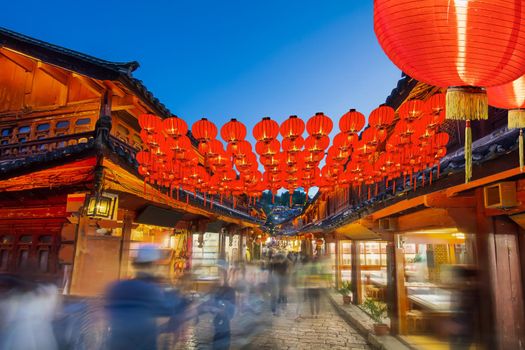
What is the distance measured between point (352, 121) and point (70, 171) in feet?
24.7

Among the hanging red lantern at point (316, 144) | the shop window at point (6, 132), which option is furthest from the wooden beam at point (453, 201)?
the shop window at point (6, 132)

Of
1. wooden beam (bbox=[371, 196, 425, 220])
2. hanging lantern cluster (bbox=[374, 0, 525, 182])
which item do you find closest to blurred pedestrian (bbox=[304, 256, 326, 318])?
wooden beam (bbox=[371, 196, 425, 220])

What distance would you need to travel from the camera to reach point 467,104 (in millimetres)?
3396

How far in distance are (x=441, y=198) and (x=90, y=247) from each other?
9.08 metres

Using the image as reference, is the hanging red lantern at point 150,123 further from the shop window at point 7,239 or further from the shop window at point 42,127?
the shop window at point 7,239

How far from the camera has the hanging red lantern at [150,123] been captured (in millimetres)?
10195

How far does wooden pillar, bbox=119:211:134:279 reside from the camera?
10641 mm

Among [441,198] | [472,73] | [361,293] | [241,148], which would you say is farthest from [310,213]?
[472,73]

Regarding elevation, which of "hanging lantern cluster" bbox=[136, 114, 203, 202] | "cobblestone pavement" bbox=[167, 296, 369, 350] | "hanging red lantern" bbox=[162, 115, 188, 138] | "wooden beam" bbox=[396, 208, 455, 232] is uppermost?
"hanging red lantern" bbox=[162, 115, 188, 138]

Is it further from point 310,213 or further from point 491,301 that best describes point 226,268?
point 310,213

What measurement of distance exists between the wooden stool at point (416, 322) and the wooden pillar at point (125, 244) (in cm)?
→ 930

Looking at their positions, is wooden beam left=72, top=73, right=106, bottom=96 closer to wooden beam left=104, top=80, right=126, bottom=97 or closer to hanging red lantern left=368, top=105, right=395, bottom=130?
wooden beam left=104, top=80, right=126, bottom=97

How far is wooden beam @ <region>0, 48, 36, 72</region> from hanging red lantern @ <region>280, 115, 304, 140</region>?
9438 mm

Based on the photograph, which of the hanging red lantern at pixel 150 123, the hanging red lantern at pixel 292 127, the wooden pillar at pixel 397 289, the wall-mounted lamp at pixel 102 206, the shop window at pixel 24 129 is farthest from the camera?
the shop window at pixel 24 129
